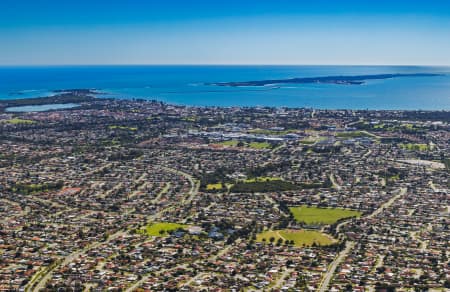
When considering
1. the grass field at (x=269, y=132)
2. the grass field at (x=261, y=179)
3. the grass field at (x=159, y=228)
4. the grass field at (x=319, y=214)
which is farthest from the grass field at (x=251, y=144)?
the grass field at (x=159, y=228)

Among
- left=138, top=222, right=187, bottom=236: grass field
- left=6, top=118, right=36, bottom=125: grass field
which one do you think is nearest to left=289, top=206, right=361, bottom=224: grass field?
left=138, top=222, right=187, bottom=236: grass field

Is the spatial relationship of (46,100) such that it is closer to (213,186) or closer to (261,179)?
(261,179)

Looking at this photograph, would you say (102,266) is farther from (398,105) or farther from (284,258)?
(398,105)

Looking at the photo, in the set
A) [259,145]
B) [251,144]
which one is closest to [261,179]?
[259,145]

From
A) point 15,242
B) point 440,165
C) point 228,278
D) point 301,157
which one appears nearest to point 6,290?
point 15,242

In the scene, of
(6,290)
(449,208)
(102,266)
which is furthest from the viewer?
(449,208)

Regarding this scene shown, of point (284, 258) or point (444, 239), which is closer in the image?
point (284, 258)

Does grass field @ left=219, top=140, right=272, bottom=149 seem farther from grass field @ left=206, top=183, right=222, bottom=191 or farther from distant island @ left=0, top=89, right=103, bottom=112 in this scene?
distant island @ left=0, top=89, right=103, bottom=112
